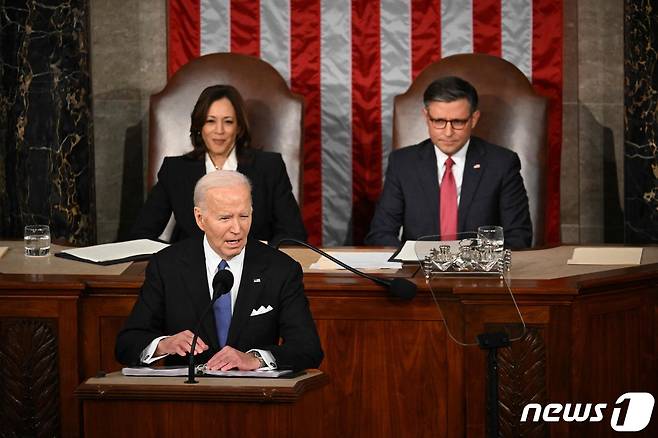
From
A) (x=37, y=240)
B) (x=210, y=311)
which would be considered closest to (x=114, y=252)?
(x=37, y=240)

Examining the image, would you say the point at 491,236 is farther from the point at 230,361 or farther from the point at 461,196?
the point at 230,361

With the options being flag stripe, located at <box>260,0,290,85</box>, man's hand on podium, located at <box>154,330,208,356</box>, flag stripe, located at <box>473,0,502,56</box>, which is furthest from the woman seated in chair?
man's hand on podium, located at <box>154,330,208,356</box>

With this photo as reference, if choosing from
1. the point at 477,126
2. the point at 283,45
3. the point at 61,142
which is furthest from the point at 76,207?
the point at 477,126

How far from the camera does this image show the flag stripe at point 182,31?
7.14 m

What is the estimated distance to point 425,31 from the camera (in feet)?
23.2

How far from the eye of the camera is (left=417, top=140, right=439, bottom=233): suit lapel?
6.03m

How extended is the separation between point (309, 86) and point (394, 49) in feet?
1.66

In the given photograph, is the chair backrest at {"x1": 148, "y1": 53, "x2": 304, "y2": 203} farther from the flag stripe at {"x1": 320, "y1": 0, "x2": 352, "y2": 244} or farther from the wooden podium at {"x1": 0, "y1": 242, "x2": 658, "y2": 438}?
the wooden podium at {"x1": 0, "y1": 242, "x2": 658, "y2": 438}

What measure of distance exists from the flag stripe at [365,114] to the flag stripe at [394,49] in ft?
0.11

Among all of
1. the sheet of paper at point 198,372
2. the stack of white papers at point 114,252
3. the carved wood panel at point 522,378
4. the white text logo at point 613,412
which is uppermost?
the stack of white papers at point 114,252

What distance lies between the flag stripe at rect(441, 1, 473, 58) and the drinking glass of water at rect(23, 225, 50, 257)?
8.87 ft

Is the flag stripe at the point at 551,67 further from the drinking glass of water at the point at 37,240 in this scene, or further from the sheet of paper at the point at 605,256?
the drinking glass of water at the point at 37,240

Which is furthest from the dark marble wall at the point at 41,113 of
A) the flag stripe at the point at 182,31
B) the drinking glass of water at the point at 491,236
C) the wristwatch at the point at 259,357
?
the wristwatch at the point at 259,357

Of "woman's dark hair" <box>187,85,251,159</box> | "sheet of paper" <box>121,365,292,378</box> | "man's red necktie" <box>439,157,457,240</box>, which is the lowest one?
"sheet of paper" <box>121,365,292,378</box>
